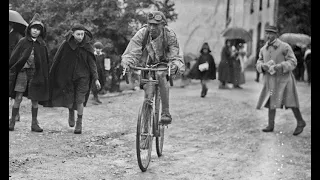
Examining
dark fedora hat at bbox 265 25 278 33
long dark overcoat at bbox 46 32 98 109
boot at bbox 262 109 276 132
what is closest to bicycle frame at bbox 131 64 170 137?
long dark overcoat at bbox 46 32 98 109

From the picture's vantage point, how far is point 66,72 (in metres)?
6.42

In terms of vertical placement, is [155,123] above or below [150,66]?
below

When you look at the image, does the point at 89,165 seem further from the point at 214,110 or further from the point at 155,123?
the point at 214,110

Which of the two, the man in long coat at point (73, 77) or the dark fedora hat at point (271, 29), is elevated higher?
the dark fedora hat at point (271, 29)

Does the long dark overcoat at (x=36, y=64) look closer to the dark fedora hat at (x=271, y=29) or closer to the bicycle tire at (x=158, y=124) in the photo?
the bicycle tire at (x=158, y=124)

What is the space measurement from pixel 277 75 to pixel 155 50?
4948 mm

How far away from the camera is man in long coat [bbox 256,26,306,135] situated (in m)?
8.96

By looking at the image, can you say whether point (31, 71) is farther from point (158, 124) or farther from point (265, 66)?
point (265, 66)

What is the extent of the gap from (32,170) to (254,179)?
2255mm

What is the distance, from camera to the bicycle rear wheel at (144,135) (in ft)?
21.0

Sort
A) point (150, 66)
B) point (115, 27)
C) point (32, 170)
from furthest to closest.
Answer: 1. point (32, 170)
2. point (150, 66)
3. point (115, 27)

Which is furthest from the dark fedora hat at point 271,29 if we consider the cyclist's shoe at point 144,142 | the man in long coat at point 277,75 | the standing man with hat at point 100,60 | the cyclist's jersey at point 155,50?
the standing man with hat at point 100,60

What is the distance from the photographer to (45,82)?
738cm

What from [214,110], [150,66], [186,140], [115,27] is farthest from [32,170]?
[214,110]
